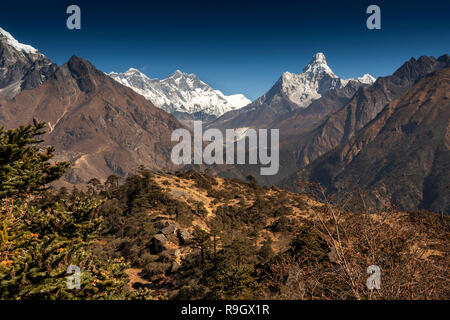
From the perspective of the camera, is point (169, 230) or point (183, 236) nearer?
point (183, 236)

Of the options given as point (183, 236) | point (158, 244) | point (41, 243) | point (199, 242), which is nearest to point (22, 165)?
point (41, 243)

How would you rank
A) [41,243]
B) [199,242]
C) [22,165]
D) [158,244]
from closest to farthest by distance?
[41,243] < [22,165] < [199,242] < [158,244]

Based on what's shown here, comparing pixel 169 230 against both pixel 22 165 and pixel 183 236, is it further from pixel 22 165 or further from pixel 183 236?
pixel 22 165

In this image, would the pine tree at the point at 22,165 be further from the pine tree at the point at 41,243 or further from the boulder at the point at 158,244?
the boulder at the point at 158,244

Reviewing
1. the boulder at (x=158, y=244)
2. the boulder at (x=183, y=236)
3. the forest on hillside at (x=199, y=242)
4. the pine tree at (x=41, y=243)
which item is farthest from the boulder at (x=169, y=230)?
the pine tree at (x=41, y=243)

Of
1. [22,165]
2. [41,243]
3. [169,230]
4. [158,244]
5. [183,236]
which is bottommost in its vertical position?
[158,244]

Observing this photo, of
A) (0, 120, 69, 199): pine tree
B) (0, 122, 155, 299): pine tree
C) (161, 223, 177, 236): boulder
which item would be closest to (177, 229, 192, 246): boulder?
(161, 223, 177, 236): boulder

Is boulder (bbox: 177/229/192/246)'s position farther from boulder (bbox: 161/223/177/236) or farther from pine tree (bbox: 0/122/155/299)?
pine tree (bbox: 0/122/155/299)

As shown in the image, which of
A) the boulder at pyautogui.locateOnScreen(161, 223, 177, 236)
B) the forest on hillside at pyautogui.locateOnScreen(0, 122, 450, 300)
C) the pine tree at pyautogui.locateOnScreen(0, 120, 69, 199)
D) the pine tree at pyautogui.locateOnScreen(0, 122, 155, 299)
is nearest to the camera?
the pine tree at pyautogui.locateOnScreen(0, 122, 155, 299)

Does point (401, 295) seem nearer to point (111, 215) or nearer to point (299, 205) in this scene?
point (111, 215)

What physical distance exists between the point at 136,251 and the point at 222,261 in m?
14.6

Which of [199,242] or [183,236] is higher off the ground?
[199,242]
